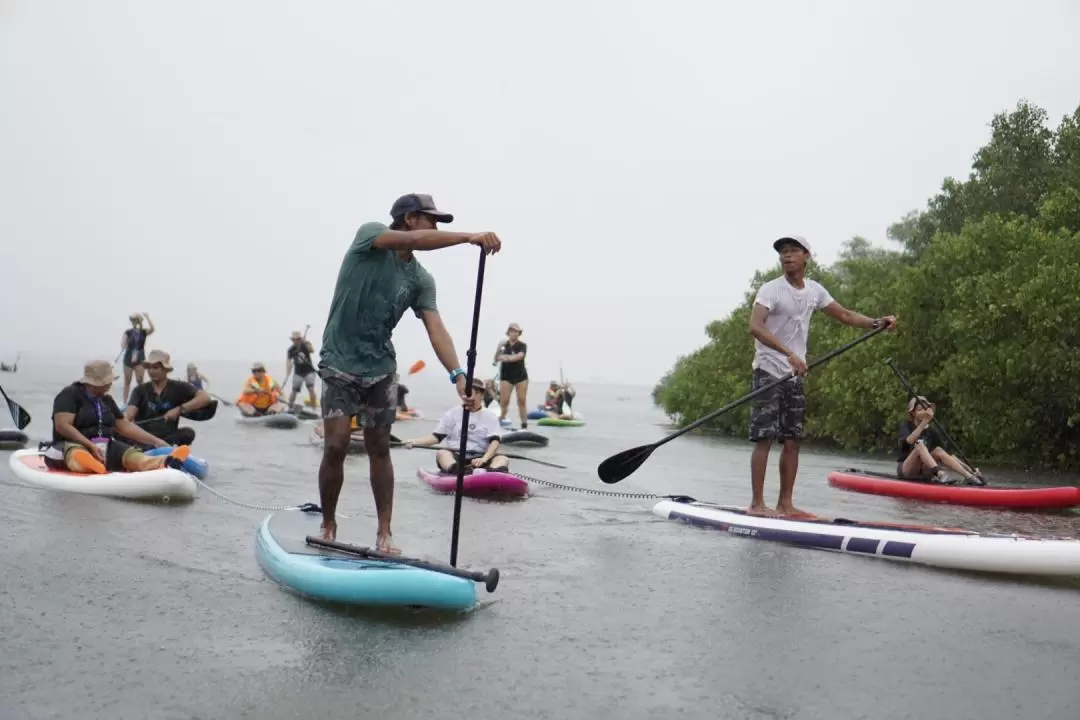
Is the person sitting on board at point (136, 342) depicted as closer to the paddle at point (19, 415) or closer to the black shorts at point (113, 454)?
the paddle at point (19, 415)

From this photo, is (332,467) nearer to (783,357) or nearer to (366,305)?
(366,305)

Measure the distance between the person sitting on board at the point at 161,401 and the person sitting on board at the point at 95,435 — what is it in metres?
0.53

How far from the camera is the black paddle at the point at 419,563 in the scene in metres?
5.27

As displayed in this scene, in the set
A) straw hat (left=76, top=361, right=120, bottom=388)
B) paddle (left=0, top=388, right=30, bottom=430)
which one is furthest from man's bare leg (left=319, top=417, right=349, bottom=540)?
paddle (left=0, top=388, right=30, bottom=430)

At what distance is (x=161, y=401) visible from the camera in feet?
A: 37.1

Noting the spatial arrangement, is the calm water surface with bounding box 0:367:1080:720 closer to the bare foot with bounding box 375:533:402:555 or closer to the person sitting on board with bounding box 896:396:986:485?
the bare foot with bounding box 375:533:402:555

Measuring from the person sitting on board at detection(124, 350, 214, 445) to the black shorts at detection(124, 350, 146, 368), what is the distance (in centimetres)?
1361

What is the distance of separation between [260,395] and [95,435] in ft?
41.3

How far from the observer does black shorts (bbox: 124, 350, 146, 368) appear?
79.2 feet

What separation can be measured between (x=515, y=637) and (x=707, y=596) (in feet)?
4.83

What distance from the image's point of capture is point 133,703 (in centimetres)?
395

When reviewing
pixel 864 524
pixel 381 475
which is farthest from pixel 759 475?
pixel 381 475

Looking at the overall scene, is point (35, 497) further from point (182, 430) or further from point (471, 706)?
point (471, 706)

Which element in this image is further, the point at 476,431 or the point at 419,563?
the point at 476,431
